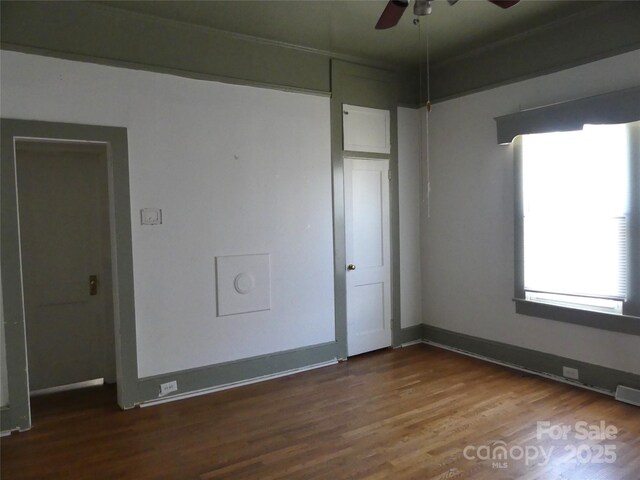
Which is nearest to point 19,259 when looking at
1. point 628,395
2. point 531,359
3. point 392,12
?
point 392,12

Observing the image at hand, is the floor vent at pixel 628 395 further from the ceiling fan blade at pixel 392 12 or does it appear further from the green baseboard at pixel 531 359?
the ceiling fan blade at pixel 392 12

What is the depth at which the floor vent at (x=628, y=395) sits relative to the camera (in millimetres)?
3541

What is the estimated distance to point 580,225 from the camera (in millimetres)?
3910

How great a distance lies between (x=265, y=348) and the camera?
4359mm

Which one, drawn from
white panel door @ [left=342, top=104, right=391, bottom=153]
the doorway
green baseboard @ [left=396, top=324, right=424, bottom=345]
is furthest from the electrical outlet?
white panel door @ [left=342, top=104, right=391, bottom=153]

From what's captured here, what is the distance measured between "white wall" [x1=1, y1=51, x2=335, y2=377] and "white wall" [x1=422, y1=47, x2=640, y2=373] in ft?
4.57

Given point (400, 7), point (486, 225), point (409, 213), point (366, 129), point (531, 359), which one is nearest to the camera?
point (400, 7)

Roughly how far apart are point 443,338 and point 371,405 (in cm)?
188

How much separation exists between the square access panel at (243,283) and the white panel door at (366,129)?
1552 mm

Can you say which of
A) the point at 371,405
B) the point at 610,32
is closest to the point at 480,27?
the point at 610,32

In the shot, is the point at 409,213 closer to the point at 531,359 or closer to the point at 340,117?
the point at 340,117

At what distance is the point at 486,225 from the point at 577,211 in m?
0.96

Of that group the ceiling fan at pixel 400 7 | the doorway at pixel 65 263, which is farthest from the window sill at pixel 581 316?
the doorway at pixel 65 263

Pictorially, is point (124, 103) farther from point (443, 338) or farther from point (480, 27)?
point (443, 338)
